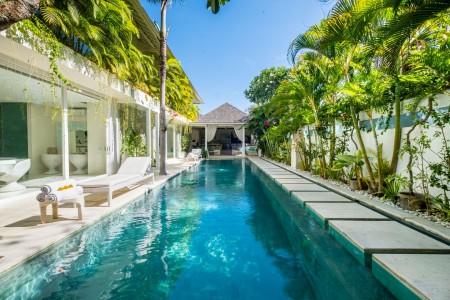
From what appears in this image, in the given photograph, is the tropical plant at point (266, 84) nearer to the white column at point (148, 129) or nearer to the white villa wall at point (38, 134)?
the white column at point (148, 129)

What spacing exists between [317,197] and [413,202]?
5.64 feet

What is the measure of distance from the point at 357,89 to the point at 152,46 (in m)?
11.3

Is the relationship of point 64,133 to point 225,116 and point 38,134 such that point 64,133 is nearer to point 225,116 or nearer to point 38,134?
point 38,134

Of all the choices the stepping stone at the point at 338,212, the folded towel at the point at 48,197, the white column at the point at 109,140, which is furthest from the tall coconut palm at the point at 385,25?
the white column at the point at 109,140

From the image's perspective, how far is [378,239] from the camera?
2943 millimetres

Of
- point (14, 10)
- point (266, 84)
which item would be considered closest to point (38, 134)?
point (14, 10)

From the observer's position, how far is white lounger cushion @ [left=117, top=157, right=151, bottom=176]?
716 centimetres

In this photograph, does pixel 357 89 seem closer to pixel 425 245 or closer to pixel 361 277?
pixel 425 245

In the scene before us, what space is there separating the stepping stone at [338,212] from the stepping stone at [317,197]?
352 millimetres

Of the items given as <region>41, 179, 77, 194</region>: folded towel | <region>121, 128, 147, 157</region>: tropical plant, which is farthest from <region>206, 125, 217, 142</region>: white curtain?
<region>41, 179, 77, 194</region>: folded towel

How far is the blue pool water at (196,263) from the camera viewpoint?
2.40 meters

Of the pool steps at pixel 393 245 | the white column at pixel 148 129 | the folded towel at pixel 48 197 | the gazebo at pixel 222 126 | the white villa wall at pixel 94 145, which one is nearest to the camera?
the pool steps at pixel 393 245

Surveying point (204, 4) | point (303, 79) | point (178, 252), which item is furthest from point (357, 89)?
point (204, 4)

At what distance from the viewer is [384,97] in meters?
4.92
